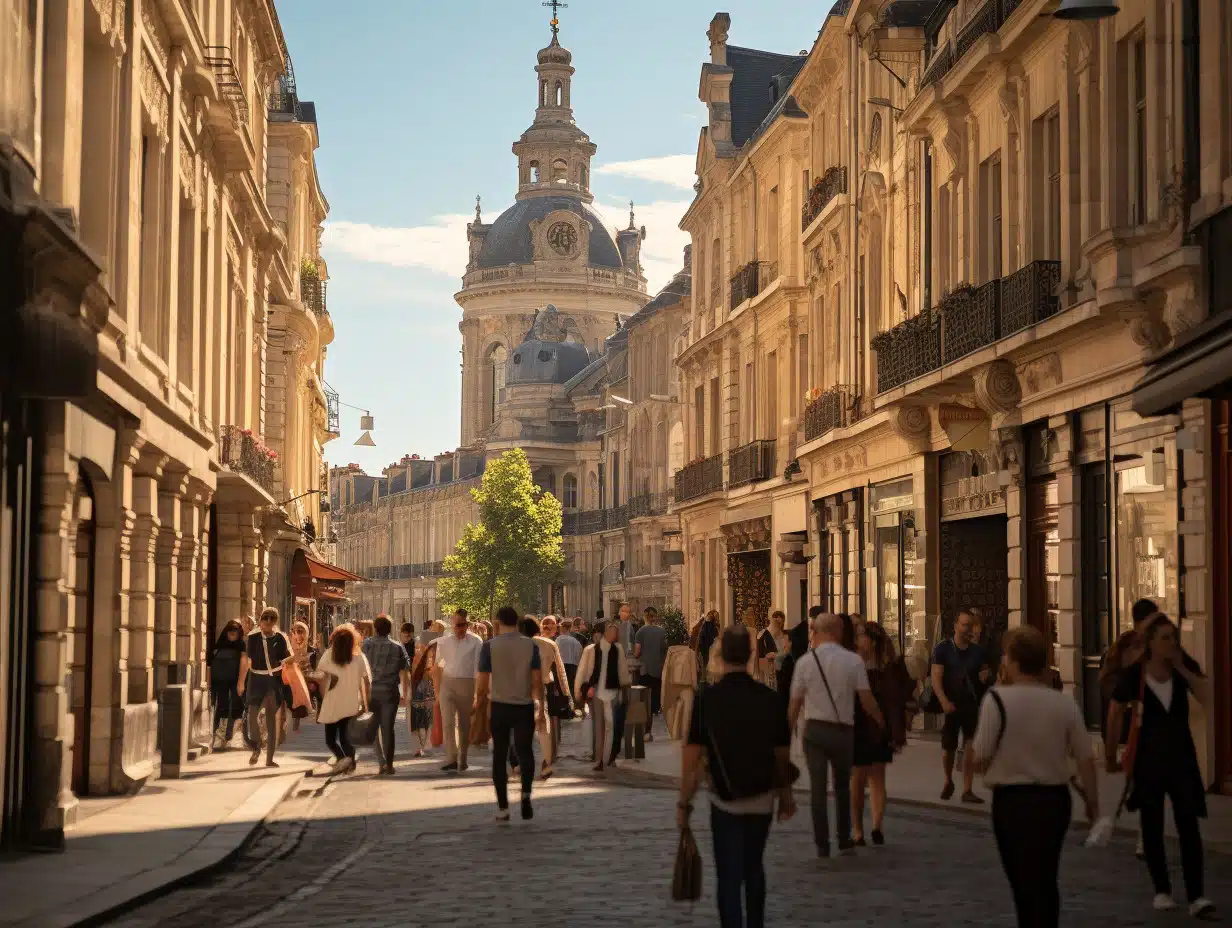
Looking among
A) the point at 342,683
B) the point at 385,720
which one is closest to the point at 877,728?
the point at 342,683

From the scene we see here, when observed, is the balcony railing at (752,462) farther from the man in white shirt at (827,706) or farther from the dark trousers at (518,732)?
the man in white shirt at (827,706)

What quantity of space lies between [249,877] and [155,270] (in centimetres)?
997

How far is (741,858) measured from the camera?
9000 mm

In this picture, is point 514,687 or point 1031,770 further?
point 514,687

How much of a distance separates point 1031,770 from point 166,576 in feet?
50.9

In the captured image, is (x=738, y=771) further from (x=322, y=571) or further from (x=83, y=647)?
(x=322, y=571)

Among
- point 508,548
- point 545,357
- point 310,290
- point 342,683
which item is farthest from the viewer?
point 545,357

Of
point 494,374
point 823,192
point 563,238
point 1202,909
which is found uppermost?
point 563,238

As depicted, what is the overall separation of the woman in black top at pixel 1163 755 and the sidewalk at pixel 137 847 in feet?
17.5

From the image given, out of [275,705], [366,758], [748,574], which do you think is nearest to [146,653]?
[275,705]

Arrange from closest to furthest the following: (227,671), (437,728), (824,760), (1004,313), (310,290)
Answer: (824,760)
(1004,313)
(227,671)
(437,728)
(310,290)

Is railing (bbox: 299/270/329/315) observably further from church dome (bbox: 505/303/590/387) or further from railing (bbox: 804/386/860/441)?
church dome (bbox: 505/303/590/387)

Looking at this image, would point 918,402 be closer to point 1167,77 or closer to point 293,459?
point 1167,77

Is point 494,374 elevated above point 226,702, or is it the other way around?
point 494,374
